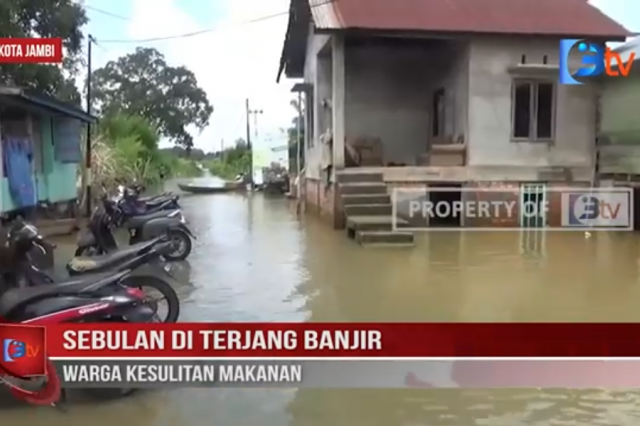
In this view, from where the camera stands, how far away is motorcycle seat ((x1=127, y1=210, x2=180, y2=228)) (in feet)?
9.34

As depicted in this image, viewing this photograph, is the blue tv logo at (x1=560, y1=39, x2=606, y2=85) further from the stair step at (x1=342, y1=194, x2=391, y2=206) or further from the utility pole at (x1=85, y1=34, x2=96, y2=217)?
the stair step at (x1=342, y1=194, x2=391, y2=206)

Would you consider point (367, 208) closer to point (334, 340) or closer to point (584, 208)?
point (584, 208)

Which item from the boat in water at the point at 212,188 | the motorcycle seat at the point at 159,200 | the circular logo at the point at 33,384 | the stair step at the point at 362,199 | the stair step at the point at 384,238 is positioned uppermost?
the boat in water at the point at 212,188

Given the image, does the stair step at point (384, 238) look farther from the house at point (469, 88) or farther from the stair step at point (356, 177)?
the stair step at point (356, 177)

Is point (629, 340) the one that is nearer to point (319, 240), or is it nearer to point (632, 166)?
point (632, 166)

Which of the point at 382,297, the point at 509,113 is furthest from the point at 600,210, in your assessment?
the point at 382,297

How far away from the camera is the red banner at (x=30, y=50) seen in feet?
6.51

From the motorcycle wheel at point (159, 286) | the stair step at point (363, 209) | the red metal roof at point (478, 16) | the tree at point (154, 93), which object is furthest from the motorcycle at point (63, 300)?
the stair step at point (363, 209)

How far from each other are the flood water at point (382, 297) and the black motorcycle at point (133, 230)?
75 mm

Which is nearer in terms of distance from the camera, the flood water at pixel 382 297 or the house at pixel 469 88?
the flood water at pixel 382 297

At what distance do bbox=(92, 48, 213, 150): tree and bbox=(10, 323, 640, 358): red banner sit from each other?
0.70 m

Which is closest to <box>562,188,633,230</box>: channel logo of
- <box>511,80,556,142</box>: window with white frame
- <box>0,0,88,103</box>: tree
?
<box>511,80,556,142</box>: window with white frame

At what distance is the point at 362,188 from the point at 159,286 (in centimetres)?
406

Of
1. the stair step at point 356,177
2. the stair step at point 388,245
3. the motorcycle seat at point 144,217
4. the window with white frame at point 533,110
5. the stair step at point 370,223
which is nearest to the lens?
the motorcycle seat at point 144,217
